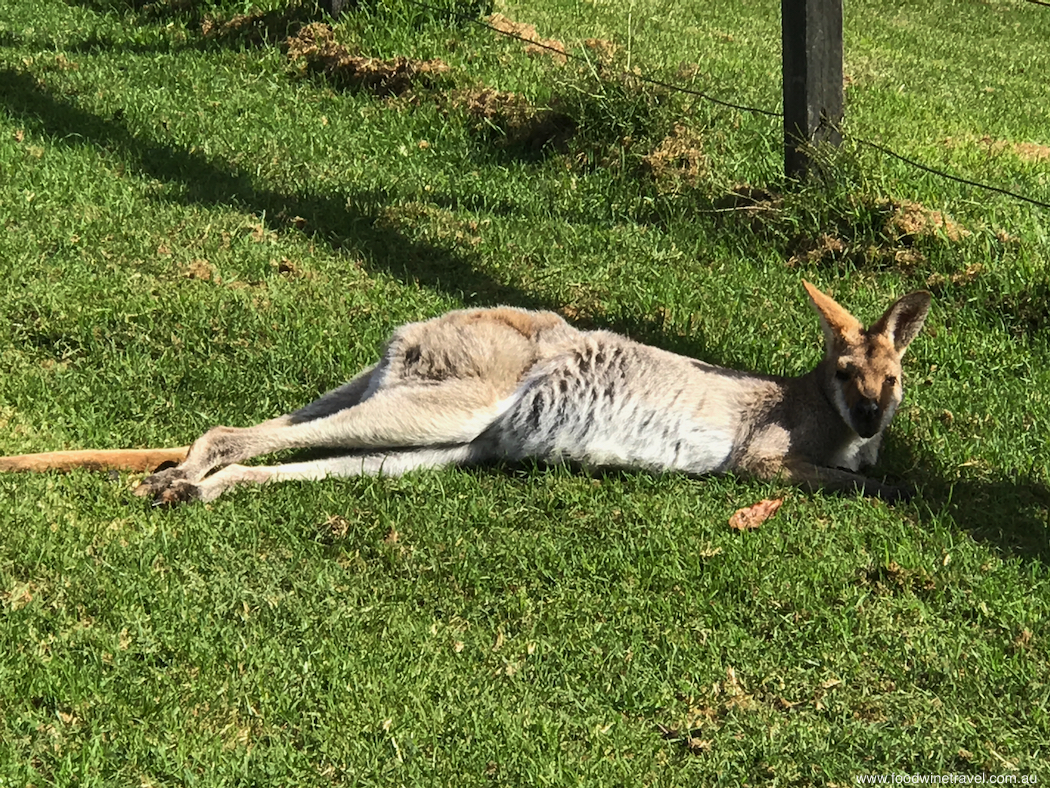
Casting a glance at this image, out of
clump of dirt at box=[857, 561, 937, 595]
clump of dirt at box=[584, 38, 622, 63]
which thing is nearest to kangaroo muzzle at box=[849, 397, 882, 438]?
clump of dirt at box=[857, 561, 937, 595]

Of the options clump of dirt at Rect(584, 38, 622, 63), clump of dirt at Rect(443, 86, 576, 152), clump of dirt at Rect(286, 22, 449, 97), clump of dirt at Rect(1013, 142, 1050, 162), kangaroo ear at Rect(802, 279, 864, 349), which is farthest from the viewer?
clump of dirt at Rect(286, 22, 449, 97)

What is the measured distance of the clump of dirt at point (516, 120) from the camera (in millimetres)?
8031

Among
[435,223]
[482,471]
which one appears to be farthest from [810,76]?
[482,471]

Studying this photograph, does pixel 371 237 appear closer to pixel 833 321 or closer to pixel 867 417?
pixel 833 321

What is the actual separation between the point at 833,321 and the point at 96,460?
323 centimetres

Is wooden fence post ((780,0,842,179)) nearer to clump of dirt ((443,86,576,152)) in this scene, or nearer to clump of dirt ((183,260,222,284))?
clump of dirt ((443,86,576,152))

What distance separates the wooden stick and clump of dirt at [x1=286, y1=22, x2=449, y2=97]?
16.2ft

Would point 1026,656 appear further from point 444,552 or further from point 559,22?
point 559,22

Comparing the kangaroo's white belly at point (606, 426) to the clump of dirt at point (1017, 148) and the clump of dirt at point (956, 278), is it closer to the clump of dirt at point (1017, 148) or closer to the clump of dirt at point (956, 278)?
the clump of dirt at point (956, 278)

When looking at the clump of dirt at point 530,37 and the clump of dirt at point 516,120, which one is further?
the clump of dirt at point 530,37

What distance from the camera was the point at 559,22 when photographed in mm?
10812

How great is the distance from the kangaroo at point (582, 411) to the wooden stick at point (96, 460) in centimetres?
23

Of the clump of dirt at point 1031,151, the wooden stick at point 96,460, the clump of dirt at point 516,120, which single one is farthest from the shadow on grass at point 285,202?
the clump of dirt at point 1031,151

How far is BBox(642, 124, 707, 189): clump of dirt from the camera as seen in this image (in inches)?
293
